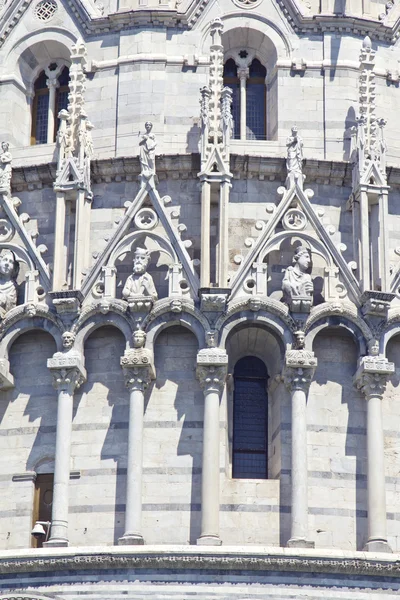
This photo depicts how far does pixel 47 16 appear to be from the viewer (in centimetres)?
3512

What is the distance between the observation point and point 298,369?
3134cm

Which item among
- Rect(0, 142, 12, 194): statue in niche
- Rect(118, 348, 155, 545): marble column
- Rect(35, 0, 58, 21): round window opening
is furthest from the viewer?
Rect(35, 0, 58, 21): round window opening

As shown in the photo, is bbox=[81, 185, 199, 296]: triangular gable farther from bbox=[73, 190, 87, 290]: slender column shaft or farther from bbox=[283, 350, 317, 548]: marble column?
bbox=[283, 350, 317, 548]: marble column

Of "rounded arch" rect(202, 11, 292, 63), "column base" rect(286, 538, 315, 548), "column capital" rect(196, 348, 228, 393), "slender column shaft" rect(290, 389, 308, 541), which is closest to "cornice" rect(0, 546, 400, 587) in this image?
"column base" rect(286, 538, 315, 548)

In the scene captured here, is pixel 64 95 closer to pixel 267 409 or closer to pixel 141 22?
pixel 141 22

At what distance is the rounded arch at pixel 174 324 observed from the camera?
31.7m

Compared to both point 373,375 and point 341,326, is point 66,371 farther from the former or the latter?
point 373,375

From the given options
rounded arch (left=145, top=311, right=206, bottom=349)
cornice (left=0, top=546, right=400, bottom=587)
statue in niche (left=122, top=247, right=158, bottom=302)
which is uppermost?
statue in niche (left=122, top=247, right=158, bottom=302)

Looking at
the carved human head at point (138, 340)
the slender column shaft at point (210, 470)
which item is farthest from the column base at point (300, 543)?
the carved human head at point (138, 340)

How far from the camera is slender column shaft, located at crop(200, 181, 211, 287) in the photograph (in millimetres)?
31578

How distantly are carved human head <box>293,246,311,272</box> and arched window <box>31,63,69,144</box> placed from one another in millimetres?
5334

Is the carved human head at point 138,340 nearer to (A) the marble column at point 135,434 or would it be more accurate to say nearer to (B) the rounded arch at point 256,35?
(A) the marble column at point 135,434

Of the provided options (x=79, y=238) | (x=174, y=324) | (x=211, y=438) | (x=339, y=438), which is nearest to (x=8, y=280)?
(x=79, y=238)

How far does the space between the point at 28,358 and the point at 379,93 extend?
26.0 ft
